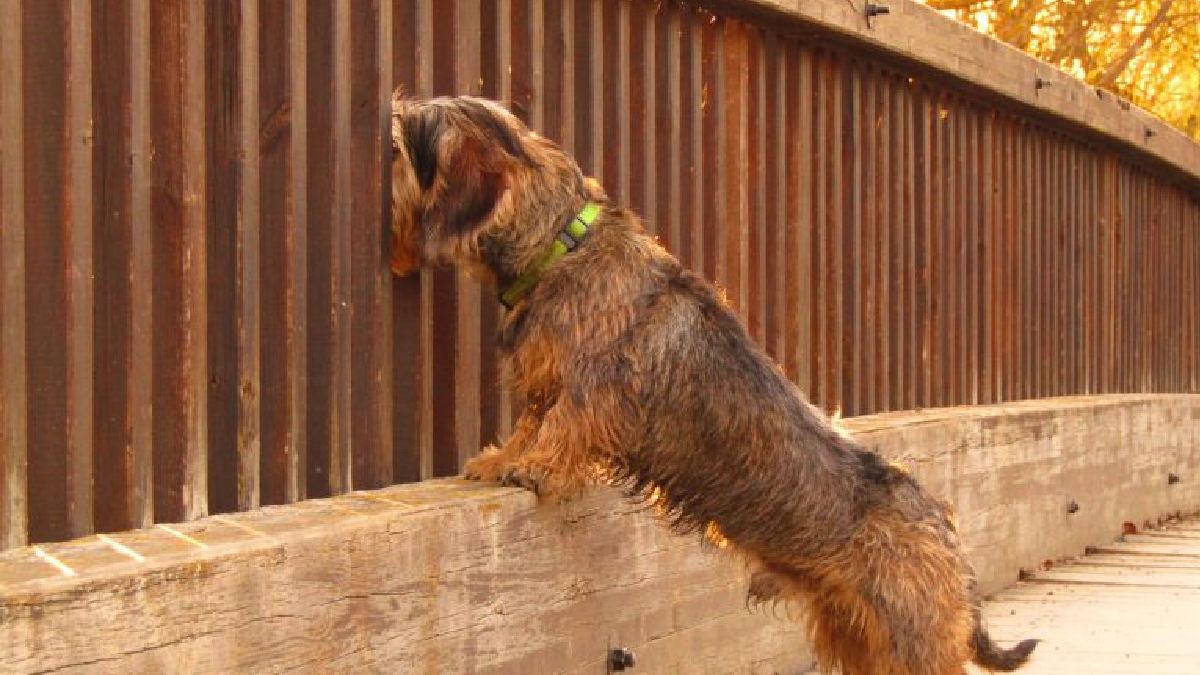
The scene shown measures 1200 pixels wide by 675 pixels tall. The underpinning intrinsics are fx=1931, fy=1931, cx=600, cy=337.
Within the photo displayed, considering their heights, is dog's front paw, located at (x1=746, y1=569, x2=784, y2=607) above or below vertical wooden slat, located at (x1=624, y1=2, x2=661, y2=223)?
below

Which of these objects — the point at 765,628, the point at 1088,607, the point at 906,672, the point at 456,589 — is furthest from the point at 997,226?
the point at 456,589

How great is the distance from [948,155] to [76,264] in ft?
23.1

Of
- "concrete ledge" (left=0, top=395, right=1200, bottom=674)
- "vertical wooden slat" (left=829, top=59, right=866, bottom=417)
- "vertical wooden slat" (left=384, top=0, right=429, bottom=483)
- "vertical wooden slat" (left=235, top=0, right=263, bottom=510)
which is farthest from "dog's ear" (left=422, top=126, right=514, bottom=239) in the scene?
"vertical wooden slat" (left=829, top=59, right=866, bottom=417)

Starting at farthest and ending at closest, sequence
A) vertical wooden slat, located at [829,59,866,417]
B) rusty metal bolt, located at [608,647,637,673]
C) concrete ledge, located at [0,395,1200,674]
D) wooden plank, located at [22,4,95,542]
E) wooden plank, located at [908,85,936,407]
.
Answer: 1. wooden plank, located at [908,85,936,407]
2. vertical wooden slat, located at [829,59,866,417]
3. rusty metal bolt, located at [608,647,637,673]
4. wooden plank, located at [22,4,95,542]
5. concrete ledge, located at [0,395,1200,674]

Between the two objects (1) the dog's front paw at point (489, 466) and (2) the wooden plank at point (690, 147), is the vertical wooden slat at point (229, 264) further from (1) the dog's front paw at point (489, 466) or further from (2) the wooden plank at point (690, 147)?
(2) the wooden plank at point (690, 147)

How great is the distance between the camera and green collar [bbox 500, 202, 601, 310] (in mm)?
5922

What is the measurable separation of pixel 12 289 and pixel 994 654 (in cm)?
347

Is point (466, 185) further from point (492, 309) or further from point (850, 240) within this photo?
point (850, 240)

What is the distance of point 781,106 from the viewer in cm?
879

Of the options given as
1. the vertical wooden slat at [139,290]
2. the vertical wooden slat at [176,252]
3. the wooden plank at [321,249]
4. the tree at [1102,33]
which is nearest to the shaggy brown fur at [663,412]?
the wooden plank at [321,249]

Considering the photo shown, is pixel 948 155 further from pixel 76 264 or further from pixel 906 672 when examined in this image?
pixel 76 264

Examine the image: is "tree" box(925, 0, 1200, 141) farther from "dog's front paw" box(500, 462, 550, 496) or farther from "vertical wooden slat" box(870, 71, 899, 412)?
"dog's front paw" box(500, 462, 550, 496)

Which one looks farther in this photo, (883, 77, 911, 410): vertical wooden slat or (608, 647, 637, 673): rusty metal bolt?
(883, 77, 911, 410): vertical wooden slat

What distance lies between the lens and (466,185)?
5.79 metres
